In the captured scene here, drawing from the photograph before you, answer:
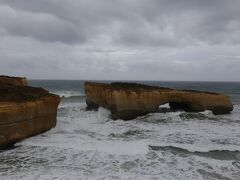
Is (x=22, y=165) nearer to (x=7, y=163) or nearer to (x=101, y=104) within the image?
(x=7, y=163)

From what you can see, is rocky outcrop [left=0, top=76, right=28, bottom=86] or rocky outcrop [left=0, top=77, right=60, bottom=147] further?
rocky outcrop [left=0, top=76, right=28, bottom=86]

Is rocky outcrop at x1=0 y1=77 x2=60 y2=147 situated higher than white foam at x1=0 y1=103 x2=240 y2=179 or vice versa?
rocky outcrop at x1=0 y1=77 x2=60 y2=147

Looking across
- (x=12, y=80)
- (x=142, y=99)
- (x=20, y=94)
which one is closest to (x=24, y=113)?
(x=20, y=94)

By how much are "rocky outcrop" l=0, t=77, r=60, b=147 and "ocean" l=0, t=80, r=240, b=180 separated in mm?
357

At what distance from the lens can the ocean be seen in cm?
886

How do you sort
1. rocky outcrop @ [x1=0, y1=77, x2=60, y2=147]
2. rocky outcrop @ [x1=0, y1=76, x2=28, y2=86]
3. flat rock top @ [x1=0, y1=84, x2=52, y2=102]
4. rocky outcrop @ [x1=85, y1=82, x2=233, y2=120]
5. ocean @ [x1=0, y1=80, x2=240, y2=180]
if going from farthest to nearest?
1. rocky outcrop @ [x1=0, y1=76, x2=28, y2=86]
2. rocky outcrop @ [x1=85, y1=82, x2=233, y2=120]
3. flat rock top @ [x1=0, y1=84, x2=52, y2=102]
4. rocky outcrop @ [x1=0, y1=77, x2=60, y2=147]
5. ocean @ [x1=0, y1=80, x2=240, y2=180]

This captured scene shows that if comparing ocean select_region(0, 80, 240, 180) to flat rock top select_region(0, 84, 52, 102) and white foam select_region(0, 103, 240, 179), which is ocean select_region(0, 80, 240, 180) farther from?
flat rock top select_region(0, 84, 52, 102)

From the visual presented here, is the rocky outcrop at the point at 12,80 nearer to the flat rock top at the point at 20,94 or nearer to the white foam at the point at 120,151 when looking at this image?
the white foam at the point at 120,151

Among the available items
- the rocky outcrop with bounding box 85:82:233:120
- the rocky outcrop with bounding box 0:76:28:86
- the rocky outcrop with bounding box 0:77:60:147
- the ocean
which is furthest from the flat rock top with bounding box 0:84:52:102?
the rocky outcrop with bounding box 0:76:28:86

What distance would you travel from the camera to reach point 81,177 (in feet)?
27.7

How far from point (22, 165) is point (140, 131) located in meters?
6.84

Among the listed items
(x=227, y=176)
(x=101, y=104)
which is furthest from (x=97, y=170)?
(x=101, y=104)

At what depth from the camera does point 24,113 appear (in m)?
12.1

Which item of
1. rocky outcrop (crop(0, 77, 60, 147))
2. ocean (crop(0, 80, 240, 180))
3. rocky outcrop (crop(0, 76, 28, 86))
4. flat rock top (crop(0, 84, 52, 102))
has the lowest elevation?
ocean (crop(0, 80, 240, 180))
